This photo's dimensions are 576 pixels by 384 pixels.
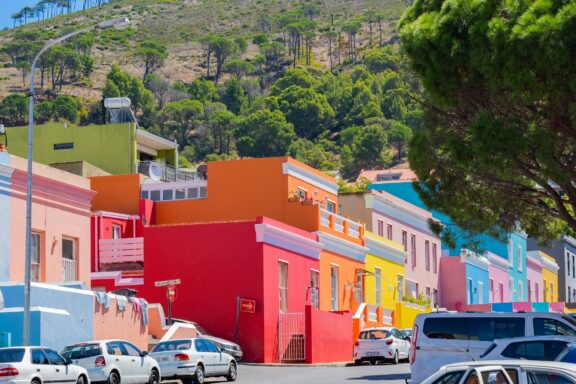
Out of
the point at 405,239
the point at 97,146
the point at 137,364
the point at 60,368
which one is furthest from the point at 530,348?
the point at 97,146

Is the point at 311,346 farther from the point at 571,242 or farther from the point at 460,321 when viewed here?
the point at 571,242

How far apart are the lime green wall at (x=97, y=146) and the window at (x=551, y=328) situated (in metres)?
36.4

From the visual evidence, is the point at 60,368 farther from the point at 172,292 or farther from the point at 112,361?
the point at 172,292

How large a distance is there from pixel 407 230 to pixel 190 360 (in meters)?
30.2

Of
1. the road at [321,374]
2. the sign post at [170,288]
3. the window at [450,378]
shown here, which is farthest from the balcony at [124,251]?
the window at [450,378]

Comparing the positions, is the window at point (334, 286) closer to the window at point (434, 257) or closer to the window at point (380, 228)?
the window at point (380, 228)

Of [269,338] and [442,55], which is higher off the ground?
[442,55]

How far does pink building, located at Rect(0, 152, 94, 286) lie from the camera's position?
34875 mm

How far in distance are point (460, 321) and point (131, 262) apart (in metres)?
19.5

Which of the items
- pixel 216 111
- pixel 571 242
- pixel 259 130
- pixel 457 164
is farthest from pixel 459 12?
pixel 216 111

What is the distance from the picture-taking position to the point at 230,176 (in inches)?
1984

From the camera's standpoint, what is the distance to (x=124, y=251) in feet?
147

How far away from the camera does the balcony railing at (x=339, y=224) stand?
49544 millimetres

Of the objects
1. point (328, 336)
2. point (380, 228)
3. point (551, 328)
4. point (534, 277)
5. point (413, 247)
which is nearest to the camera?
point (551, 328)
